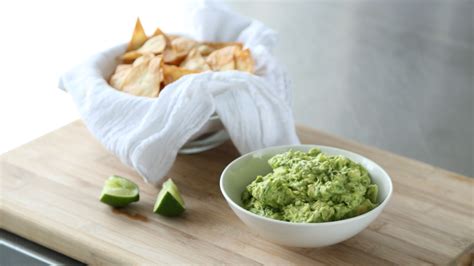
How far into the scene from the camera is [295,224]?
1626mm

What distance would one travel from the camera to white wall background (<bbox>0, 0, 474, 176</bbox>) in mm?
→ 3281

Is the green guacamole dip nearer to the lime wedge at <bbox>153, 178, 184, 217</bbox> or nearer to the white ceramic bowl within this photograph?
the white ceramic bowl

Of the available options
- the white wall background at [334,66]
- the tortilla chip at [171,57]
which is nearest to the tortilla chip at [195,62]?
the tortilla chip at [171,57]

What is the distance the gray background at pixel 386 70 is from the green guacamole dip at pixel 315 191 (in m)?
1.53

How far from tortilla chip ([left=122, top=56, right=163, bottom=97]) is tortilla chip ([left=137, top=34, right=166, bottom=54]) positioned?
0.29 feet

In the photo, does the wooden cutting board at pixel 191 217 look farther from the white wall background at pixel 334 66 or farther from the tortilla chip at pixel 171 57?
the white wall background at pixel 334 66

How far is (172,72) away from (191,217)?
366 millimetres

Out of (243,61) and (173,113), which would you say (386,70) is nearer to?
(243,61)

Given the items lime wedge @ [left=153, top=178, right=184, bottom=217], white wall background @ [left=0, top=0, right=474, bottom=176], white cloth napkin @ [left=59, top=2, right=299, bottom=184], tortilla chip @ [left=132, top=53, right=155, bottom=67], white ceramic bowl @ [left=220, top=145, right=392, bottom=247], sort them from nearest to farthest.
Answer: white ceramic bowl @ [left=220, top=145, right=392, bottom=247] < lime wedge @ [left=153, top=178, right=184, bottom=217] < white cloth napkin @ [left=59, top=2, right=299, bottom=184] < tortilla chip @ [left=132, top=53, right=155, bottom=67] < white wall background @ [left=0, top=0, right=474, bottom=176]

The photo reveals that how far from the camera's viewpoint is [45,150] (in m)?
2.11

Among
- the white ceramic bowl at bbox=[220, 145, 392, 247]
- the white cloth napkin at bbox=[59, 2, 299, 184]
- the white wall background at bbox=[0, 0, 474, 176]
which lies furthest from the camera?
the white wall background at bbox=[0, 0, 474, 176]

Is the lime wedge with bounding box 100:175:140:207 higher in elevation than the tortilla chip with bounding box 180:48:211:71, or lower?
lower

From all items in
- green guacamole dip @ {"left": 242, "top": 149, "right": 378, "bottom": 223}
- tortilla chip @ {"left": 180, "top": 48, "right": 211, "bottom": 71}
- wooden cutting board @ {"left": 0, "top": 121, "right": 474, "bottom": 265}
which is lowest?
wooden cutting board @ {"left": 0, "top": 121, "right": 474, "bottom": 265}

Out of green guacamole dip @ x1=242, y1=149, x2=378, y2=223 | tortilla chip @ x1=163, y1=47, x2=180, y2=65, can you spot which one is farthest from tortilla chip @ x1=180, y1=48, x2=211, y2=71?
green guacamole dip @ x1=242, y1=149, x2=378, y2=223
